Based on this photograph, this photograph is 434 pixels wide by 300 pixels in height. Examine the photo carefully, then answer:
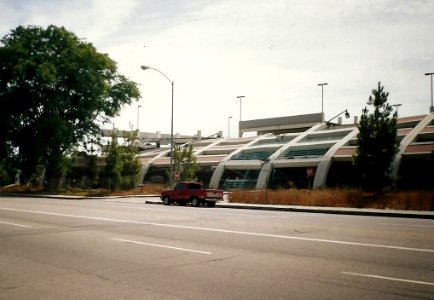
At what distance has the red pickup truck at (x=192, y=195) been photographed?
93.2 feet

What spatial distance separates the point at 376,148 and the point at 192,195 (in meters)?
13.0

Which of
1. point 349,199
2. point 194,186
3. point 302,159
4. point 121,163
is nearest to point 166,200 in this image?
point 194,186

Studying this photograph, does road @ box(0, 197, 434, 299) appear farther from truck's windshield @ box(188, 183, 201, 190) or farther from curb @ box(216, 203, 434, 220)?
truck's windshield @ box(188, 183, 201, 190)

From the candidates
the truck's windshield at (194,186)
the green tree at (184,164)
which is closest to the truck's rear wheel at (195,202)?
the truck's windshield at (194,186)

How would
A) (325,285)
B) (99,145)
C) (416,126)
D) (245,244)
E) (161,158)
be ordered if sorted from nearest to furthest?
(325,285), (245,244), (416,126), (99,145), (161,158)

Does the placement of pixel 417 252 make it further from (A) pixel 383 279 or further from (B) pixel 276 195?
(B) pixel 276 195

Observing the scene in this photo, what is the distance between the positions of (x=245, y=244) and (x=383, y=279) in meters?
4.17

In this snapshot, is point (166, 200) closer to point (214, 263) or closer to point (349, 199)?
point (349, 199)

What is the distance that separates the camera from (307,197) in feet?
93.9

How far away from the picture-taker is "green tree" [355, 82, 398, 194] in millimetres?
28000

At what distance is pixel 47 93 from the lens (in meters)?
45.1

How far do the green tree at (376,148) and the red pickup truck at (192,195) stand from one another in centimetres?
1004

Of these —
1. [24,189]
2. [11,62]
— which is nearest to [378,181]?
[11,62]

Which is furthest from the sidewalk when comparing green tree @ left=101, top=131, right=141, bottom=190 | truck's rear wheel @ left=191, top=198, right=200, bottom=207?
green tree @ left=101, top=131, right=141, bottom=190
